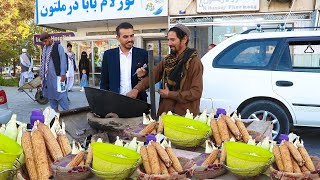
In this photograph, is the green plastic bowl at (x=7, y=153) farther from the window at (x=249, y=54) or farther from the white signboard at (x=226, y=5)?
the white signboard at (x=226, y=5)

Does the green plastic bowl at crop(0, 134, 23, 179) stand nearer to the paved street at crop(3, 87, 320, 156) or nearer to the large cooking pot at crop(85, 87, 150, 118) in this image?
the large cooking pot at crop(85, 87, 150, 118)

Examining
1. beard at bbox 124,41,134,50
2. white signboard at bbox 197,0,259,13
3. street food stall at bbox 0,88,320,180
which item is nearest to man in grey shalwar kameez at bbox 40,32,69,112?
beard at bbox 124,41,134,50

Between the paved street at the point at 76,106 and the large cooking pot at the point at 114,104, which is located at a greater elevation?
the large cooking pot at the point at 114,104

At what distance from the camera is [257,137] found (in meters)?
2.41

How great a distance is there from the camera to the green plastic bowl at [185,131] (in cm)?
222

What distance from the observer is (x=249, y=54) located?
595cm

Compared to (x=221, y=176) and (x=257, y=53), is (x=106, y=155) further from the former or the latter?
(x=257, y=53)

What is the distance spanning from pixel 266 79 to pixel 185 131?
3903mm

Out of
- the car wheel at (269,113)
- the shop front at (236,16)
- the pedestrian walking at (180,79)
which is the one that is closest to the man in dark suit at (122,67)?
the pedestrian walking at (180,79)

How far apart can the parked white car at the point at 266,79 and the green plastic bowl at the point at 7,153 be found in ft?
14.4

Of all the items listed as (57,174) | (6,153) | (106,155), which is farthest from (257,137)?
(6,153)

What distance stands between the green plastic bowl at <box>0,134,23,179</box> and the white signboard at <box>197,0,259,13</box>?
11.7 meters

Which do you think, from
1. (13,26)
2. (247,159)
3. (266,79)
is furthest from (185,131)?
(13,26)

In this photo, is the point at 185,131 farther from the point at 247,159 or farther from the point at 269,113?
the point at 269,113
